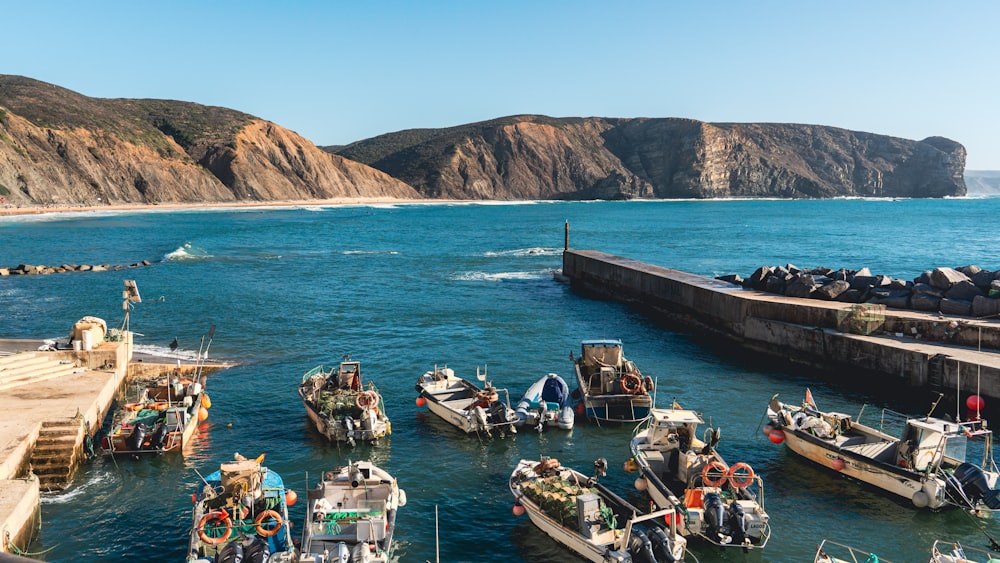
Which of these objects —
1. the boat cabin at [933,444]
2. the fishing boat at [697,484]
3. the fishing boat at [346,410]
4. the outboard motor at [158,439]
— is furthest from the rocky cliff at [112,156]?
the boat cabin at [933,444]

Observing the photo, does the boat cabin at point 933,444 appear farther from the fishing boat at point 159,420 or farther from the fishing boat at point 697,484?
the fishing boat at point 159,420

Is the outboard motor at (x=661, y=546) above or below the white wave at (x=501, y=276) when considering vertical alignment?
below

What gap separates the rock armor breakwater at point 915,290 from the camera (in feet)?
103

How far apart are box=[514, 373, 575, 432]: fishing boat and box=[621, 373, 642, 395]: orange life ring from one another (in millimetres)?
2055

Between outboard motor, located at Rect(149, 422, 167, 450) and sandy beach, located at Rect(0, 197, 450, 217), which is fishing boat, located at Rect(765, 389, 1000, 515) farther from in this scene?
sandy beach, located at Rect(0, 197, 450, 217)

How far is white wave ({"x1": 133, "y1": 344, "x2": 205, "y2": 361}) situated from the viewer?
109 feet

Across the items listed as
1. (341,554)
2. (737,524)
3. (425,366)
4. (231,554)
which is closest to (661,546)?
(737,524)

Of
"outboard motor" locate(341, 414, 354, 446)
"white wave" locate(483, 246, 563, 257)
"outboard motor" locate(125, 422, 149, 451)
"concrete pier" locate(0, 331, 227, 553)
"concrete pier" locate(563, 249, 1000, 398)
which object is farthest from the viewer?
"white wave" locate(483, 246, 563, 257)

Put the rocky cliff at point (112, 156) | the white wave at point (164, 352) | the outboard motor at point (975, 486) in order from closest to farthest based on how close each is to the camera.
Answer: the outboard motor at point (975, 486)
the white wave at point (164, 352)
the rocky cliff at point (112, 156)

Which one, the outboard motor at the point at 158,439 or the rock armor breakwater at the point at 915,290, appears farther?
the rock armor breakwater at the point at 915,290

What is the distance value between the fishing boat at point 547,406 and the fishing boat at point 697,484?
408 cm

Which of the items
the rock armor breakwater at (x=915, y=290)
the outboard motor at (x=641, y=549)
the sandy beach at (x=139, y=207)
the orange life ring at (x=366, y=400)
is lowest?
the outboard motor at (x=641, y=549)

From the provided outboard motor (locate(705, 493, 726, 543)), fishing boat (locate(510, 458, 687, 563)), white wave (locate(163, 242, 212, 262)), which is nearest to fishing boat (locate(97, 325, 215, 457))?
fishing boat (locate(510, 458, 687, 563))

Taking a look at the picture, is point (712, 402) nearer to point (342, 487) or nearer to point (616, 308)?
point (342, 487)
